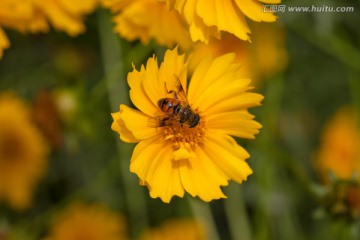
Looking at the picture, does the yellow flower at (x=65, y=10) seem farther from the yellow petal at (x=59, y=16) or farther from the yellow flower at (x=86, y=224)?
the yellow flower at (x=86, y=224)

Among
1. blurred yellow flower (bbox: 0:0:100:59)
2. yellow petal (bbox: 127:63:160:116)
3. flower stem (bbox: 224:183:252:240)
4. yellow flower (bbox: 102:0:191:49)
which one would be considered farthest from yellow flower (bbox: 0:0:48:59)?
flower stem (bbox: 224:183:252:240)

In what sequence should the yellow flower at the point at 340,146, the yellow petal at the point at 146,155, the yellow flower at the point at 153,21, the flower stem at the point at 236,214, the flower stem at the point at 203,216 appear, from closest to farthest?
the yellow petal at the point at 146,155 → the yellow flower at the point at 153,21 → the flower stem at the point at 203,216 → the flower stem at the point at 236,214 → the yellow flower at the point at 340,146

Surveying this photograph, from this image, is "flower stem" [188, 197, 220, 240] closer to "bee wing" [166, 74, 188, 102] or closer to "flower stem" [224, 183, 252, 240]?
"flower stem" [224, 183, 252, 240]

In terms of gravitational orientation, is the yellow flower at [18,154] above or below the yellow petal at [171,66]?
above

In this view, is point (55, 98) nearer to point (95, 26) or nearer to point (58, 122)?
point (58, 122)

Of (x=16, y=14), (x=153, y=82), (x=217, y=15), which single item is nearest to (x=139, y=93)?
(x=153, y=82)

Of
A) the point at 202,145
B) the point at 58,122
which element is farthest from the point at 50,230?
the point at 202,145

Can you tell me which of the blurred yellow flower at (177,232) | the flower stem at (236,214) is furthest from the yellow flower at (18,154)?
the flower stem at (236,214)
